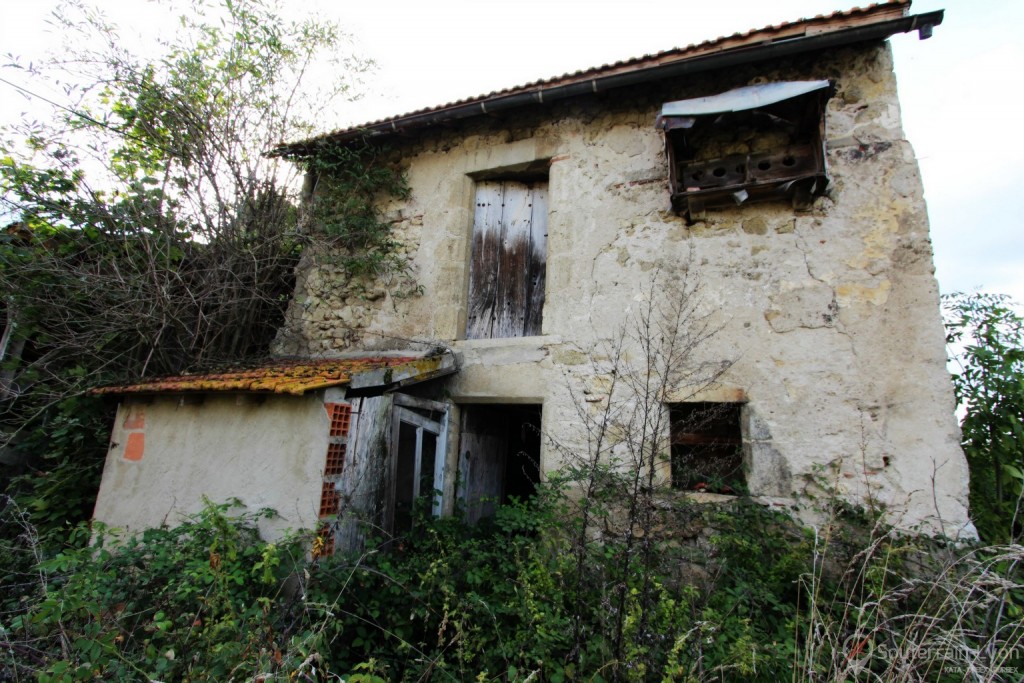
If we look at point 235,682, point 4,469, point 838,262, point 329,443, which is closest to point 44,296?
point 4,469

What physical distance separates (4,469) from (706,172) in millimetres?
7925

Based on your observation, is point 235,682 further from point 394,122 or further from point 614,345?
point 394,122

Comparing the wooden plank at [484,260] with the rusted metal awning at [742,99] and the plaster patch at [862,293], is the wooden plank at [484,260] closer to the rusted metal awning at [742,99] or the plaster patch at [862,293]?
the rusted metal awning at [742,99]

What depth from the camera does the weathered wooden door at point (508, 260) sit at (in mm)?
5496

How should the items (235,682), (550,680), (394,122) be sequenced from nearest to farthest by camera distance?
(235,682) < (550,680) < (394,122)

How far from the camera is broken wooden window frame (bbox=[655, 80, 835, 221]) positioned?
4234mm

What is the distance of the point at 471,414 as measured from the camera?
5.43 m

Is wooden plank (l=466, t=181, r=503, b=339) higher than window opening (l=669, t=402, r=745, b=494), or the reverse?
wooden plank (l=466, t=181, r=503, b=339)

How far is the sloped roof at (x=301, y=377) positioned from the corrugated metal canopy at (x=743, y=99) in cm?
323

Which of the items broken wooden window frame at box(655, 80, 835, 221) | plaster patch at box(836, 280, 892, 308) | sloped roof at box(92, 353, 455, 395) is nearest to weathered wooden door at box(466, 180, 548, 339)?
sloped roof at box(92, 353, 455, 395)

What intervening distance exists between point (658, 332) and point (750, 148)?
1.99 m

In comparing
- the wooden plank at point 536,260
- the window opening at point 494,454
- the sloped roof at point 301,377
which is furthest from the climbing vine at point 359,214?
the window opening at point 494,454

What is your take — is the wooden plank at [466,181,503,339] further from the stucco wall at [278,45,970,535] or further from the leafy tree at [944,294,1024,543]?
the leafy tree at [944,294,1024,543]

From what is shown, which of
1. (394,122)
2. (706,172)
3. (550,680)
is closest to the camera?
(550,680)
